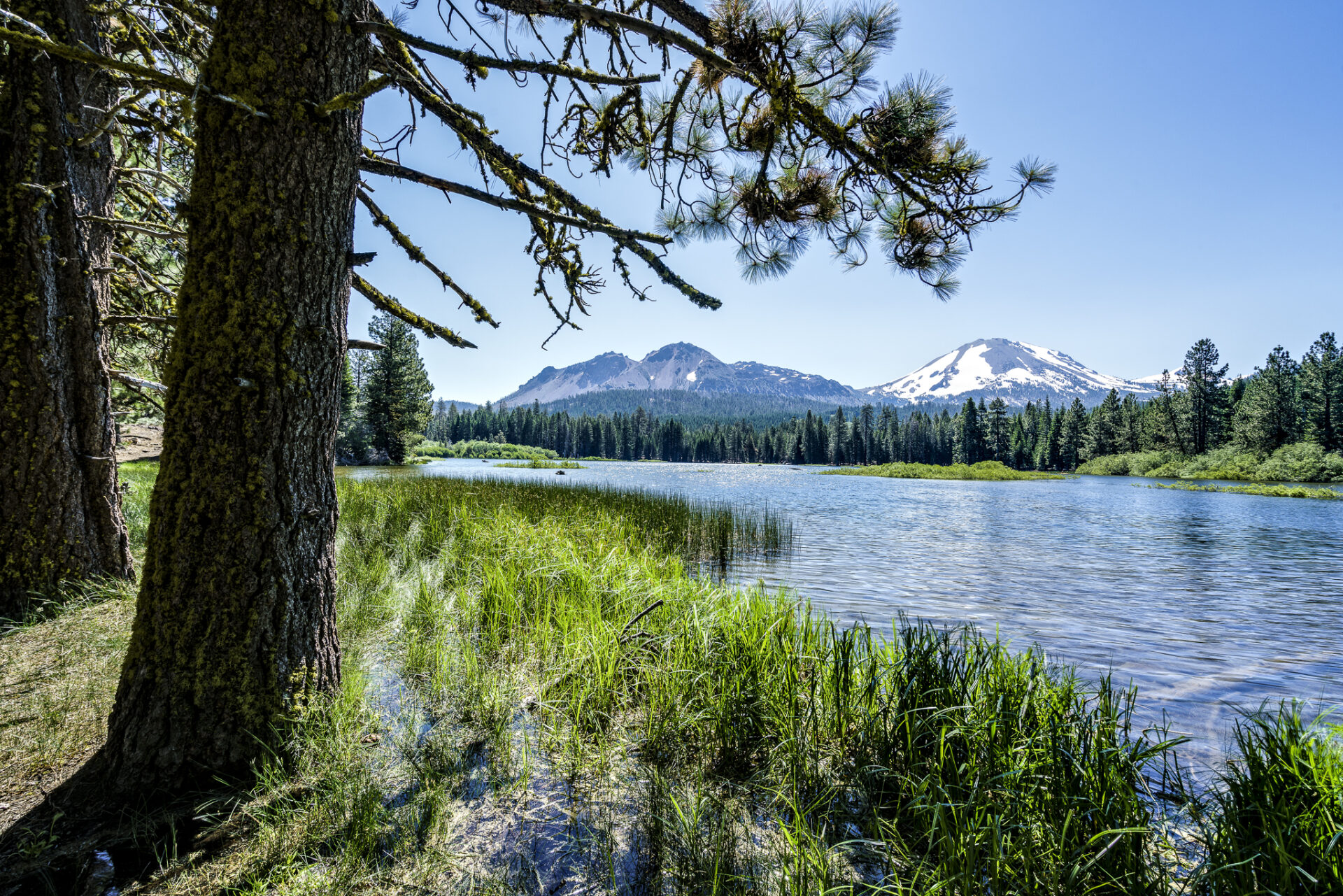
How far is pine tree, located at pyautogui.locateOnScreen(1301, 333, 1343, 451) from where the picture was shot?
147 ft

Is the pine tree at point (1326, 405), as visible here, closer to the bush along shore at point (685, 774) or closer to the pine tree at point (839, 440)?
the pine tree at point (839, 440)

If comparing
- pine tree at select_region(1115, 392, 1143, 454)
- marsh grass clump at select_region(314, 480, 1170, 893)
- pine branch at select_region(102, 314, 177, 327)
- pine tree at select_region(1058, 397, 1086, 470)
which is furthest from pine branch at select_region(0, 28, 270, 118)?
pine tree at select_region(1058, 397, 1086, 470)

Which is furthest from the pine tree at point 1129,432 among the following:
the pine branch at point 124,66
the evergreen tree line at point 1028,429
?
the pine branch at point 124,66

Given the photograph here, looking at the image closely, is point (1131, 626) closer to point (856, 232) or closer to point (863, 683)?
point (863, 683)

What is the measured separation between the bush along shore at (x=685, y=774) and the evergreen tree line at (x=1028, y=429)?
213 ft

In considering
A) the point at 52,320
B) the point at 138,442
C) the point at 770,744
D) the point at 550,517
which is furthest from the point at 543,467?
the point at 770,744

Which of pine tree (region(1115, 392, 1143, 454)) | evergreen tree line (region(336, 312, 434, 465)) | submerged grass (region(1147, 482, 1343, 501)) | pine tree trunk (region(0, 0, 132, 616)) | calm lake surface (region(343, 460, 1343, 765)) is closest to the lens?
pine tree trunk (region(0, 0, 132, 616))

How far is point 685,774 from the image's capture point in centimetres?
252

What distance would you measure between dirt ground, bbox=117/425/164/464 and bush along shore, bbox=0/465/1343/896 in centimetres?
340

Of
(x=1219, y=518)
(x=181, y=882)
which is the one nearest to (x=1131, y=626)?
(x=181, y=882)

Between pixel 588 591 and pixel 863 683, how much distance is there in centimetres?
221

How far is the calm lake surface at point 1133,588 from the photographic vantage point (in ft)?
15.7

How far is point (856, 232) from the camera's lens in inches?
163

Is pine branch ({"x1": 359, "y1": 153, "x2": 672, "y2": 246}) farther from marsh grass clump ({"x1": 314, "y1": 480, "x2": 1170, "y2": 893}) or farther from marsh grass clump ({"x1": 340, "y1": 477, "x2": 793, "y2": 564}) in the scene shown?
marsh grass clump ({"x1": 340, "y1": 477, "x2": 793, "y2": 564})
